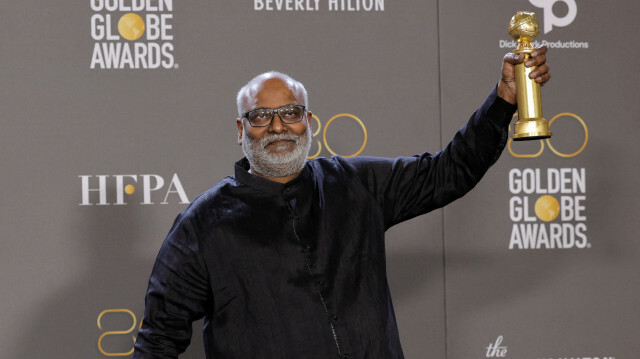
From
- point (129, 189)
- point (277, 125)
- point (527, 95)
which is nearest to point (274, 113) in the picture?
point (277, 125)

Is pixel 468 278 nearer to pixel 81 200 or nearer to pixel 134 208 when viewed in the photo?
pixel 134 208

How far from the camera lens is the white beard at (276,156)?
2.37 m

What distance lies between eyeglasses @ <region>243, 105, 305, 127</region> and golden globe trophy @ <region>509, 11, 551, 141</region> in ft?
2.32

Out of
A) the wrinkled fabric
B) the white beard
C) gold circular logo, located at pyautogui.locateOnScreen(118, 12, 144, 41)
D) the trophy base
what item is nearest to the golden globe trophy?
the trophy base

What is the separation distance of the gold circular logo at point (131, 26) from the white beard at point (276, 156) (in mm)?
1150

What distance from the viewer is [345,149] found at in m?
3.40

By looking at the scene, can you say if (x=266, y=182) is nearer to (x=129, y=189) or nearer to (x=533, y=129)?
(x=533, y=129)

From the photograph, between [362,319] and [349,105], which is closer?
[362,319]

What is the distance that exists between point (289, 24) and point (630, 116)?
5.63ft

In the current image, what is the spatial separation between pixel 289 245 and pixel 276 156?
292 mm

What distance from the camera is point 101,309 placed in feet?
10.6

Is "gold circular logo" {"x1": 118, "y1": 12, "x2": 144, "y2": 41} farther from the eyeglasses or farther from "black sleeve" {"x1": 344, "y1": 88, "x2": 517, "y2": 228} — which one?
"black sleeve" {"x1": 344, "y1": 88, "x2": 517, "y2": 228}

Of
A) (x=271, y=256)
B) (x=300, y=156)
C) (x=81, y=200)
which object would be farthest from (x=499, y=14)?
(x=81, y=200)

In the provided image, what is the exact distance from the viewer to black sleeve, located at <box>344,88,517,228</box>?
2.29 m
